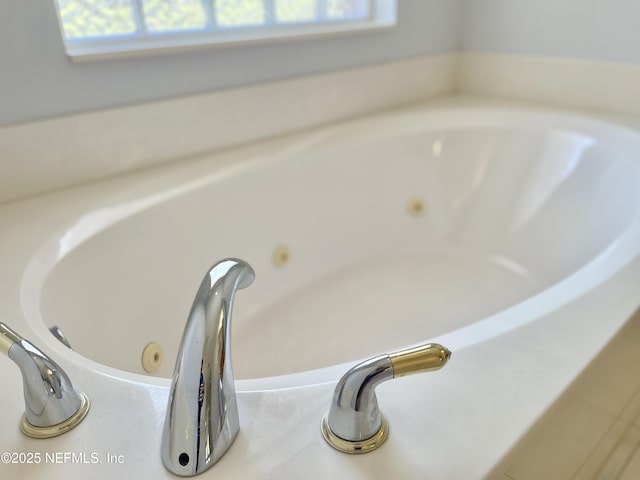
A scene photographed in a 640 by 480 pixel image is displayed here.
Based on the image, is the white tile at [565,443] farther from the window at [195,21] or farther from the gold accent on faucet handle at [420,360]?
the window at [195,21]

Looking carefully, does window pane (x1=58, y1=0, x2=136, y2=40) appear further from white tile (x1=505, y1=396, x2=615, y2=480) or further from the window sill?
white tile (x1=505, y1=396, x2=615, y2=480)

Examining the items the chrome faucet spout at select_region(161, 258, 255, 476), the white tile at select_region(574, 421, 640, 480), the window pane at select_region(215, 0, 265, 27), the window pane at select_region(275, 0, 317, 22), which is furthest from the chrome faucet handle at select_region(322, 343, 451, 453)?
the window pane at select_region(275, 0, 317, 22)

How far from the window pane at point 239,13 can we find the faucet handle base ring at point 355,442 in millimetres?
1313

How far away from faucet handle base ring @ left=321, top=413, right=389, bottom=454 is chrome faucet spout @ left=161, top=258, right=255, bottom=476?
0.39 ft

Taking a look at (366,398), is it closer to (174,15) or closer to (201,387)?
(201,387)

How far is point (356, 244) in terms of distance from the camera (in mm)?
1715

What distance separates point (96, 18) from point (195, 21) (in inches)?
11.2

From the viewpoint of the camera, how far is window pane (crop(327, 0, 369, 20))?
1.84m

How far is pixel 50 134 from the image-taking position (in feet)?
3.99

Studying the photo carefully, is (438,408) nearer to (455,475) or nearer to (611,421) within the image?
(455,475)

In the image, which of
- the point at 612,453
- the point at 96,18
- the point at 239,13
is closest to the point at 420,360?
the point at 612,453

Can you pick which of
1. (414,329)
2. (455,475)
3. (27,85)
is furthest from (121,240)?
(455,475)

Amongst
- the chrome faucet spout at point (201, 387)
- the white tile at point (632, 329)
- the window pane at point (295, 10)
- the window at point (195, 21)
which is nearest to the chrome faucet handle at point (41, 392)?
the chrome faucet spout at point (201, 387)

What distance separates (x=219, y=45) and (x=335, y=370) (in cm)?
104
